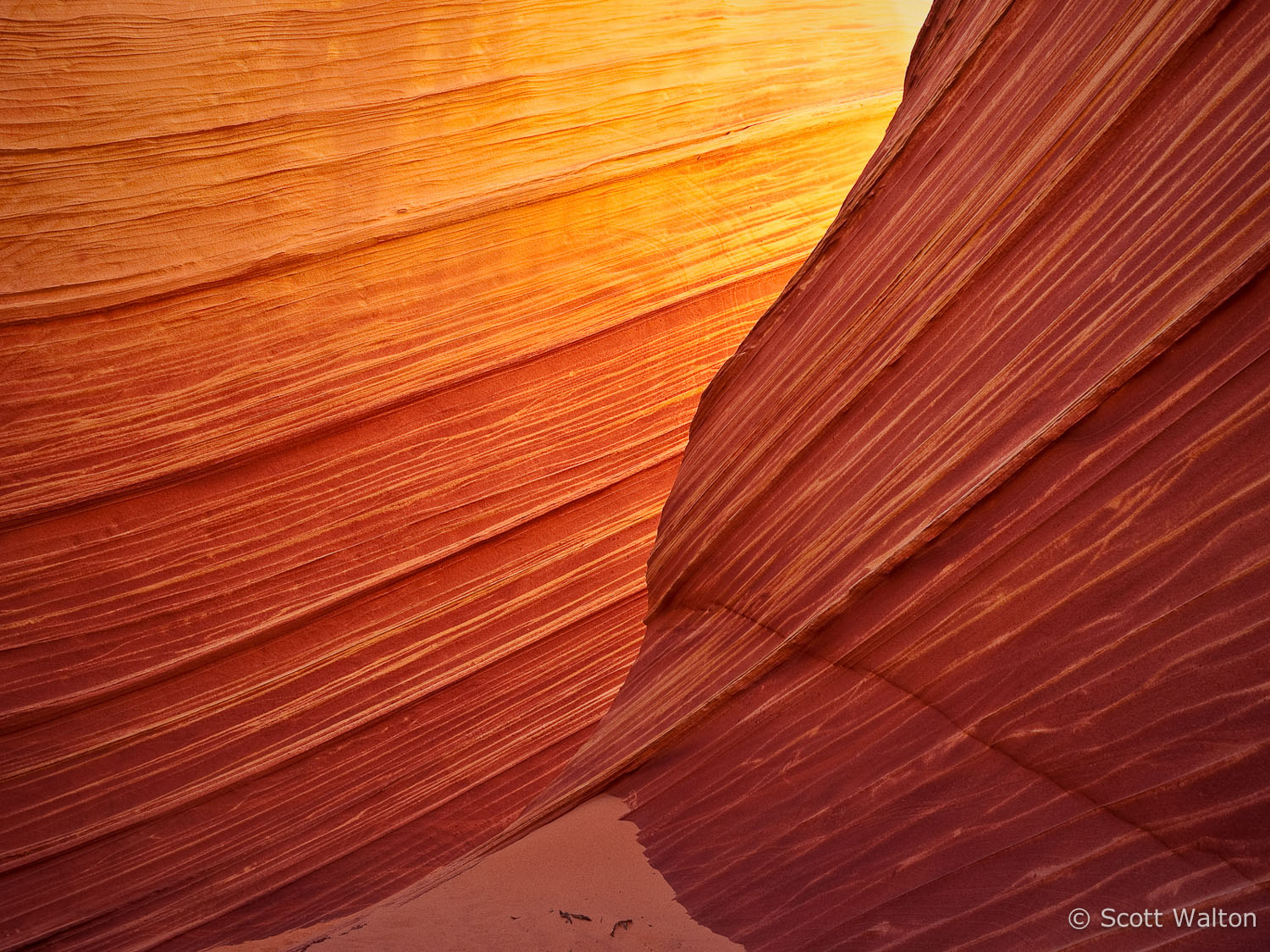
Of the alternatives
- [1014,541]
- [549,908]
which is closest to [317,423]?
[549,908]

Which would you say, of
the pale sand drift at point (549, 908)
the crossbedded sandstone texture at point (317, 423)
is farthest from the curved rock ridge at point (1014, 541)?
the crossbedded sandstone texture at point (317, 423)

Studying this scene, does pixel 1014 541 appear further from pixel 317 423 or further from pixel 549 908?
pixel 317 423

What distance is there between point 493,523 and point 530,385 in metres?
0.24

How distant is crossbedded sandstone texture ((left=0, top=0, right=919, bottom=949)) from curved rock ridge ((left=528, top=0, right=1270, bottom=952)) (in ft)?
1.10

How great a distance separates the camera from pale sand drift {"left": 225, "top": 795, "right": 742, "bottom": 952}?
1.13 meters

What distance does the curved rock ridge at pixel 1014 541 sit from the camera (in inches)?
32.5

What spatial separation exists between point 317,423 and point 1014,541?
0.99 meters

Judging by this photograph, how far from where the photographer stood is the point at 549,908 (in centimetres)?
122

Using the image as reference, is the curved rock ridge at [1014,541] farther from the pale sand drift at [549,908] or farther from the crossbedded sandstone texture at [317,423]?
the crossbedded sandstone texture at [317,423]

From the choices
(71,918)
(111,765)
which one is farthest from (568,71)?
(71,918)

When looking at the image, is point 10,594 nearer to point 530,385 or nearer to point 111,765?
point 111,765

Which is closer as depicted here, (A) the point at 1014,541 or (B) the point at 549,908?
(A) the point at 1014,541

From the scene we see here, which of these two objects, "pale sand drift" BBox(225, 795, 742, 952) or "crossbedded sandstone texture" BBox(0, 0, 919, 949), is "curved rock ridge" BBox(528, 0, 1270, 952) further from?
"crossbedded sandstone texture" BBox(0, 0, 919, 949)

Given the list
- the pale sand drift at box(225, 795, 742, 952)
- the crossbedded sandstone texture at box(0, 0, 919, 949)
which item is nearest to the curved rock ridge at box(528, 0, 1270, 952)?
the pale sand drift at box(225, 795, 742, 952)
